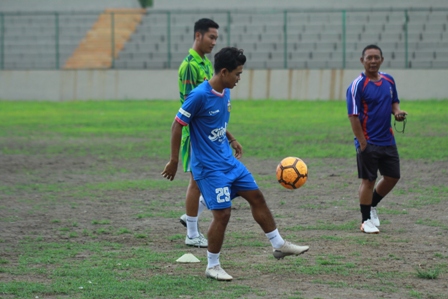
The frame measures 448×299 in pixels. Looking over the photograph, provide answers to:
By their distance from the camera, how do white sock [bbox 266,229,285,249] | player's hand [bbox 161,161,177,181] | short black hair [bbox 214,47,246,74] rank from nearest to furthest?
short black hair [bbox 214,47,246,74]
player's hand [bbox 161,161,177,181]
white sock [bbox 266,229,285,249]

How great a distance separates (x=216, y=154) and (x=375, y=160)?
247cm

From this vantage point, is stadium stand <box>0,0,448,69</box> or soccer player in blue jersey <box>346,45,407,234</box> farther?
stadium stand <box>0,0,448,69</box>

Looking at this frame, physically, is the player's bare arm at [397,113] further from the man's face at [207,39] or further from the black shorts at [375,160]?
the man's face at [207,39]

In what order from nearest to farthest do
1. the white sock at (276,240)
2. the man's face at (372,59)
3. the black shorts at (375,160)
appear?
the white sock at (276,240) < the man's face at (372,59) < the black shorts at (375,160)

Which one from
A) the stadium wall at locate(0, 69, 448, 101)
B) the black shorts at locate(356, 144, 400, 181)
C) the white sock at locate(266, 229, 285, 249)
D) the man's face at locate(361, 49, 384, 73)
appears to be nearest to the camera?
the white sock at locate(266, 229, 285, 249)

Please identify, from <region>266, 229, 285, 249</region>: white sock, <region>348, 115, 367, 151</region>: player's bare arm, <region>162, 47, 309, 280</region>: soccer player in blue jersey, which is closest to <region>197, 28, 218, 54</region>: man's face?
<region>162, 47, 309, 280</region>: soccer player in blue jersey

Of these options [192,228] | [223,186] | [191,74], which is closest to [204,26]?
[191,74]

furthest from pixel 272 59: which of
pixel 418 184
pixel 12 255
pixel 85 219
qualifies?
pixel 12 255

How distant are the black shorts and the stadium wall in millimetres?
17479

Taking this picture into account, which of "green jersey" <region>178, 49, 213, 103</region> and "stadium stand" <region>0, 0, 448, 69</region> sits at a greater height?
"stadium stand" <region>0, 0, 448, 69</region>

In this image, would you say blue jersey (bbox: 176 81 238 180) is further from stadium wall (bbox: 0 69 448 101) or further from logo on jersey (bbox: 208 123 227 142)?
stadium wall (bbox: 0 69 448 101)

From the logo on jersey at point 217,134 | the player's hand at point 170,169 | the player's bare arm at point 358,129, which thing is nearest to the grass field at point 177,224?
the player's hand at point 170,169

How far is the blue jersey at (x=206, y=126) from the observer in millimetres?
6375

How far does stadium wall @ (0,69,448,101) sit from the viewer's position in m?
25.4
